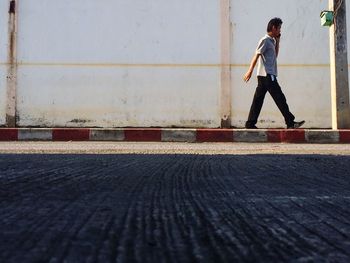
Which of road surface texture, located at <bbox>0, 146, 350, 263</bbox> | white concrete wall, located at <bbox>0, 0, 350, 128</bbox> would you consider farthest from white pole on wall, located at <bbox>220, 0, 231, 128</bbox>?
road surface texture, located at <bbox>0, 146, 350, 263</bbox>

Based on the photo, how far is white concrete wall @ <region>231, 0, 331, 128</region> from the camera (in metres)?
7.86

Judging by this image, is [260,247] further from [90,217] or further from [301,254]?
[90,217]

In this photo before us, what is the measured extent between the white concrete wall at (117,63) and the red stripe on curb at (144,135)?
2.99 feet

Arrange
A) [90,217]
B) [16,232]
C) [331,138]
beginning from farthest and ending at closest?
[331,138] → [90,217] → [16,232]

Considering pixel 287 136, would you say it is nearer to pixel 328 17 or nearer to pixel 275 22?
pixel 275 22

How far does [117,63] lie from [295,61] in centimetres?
290

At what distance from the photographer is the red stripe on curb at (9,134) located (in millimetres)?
6956

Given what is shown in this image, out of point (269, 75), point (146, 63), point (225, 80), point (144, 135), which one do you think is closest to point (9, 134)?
point (144, 135)

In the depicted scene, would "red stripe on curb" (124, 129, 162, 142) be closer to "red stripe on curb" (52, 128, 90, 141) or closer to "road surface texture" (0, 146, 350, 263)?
"red stripe on curb" (52, 128, 90, 141)

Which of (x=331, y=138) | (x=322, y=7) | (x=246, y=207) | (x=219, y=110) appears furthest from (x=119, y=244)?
(x=322, y=7)

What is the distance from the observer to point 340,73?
7195 mm

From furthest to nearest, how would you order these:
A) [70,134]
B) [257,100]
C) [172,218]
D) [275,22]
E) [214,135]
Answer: [70,134] < [214,135] < [257,100] < [275,22] < [172,218]

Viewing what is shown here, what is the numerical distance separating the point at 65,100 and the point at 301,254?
7.49 metres

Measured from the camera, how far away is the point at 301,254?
2.13 feet
